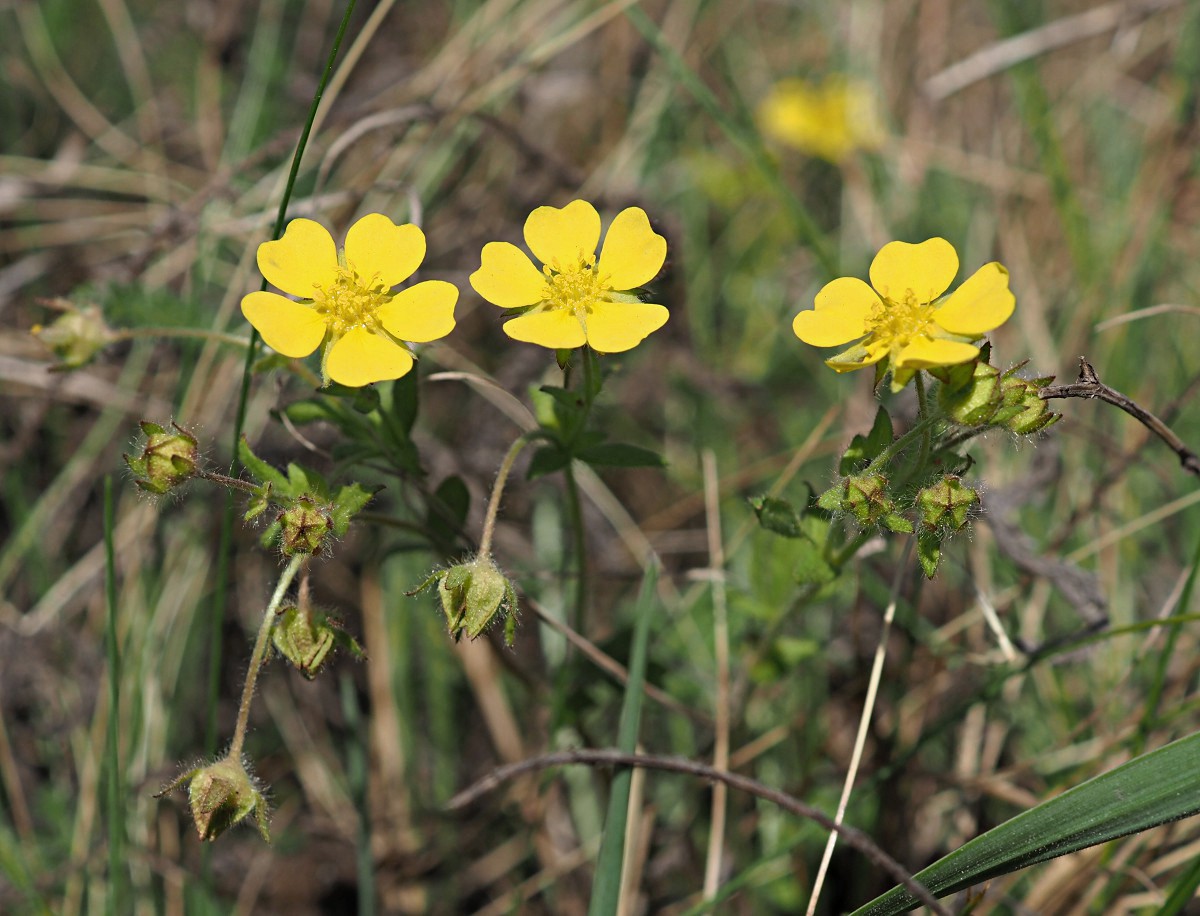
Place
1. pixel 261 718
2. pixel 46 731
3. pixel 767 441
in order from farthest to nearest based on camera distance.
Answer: pixel 767 441 < pixel 261 718 < pixel 46 731

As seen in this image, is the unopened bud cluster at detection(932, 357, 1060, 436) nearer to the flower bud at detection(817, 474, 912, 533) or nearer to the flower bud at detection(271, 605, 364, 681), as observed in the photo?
the flower bud at detection(817, 474, 912, 533)

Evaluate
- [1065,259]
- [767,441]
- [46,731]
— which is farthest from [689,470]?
[46,731]

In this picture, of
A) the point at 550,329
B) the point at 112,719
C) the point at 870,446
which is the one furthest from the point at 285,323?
the point at 870,446

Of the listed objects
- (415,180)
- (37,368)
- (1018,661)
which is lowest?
(1018,661)

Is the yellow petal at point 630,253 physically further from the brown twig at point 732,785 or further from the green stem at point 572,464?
the brown twig at point 732,785

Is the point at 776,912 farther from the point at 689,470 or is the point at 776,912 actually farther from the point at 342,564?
the point at 342,564

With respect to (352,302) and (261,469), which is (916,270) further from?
(261,469)
